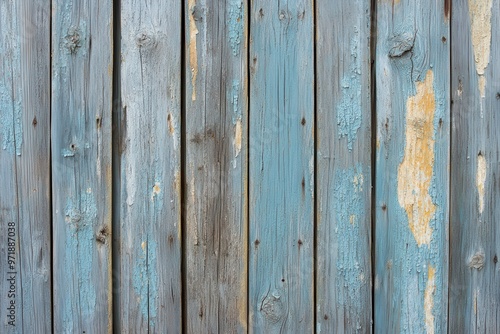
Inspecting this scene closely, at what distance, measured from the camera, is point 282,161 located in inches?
67.7

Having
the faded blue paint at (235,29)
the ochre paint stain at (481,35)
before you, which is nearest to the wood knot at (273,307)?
the faded blue paint at (235,29)

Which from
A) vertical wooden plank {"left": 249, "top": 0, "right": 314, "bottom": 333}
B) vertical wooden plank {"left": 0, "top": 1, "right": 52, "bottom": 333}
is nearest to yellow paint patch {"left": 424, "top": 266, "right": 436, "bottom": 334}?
vertical wooden plank {"left": 249, "top": 0, "right": 314, "bottom": 333}

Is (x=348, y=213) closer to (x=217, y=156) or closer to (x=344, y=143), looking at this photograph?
(x=344, y=143)

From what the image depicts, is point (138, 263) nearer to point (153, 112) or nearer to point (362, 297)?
point (153, 112)

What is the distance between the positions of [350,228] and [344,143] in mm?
288

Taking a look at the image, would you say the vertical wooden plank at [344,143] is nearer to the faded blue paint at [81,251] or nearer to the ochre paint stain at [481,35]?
the ochre paint stain at [481,35]

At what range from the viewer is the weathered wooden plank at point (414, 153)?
1701 millimetres

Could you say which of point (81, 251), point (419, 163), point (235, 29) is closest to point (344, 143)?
point (419, 163)

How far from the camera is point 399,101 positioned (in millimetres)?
1708

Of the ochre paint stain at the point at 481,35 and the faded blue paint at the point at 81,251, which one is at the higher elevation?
the ochre paint stain at the point at 481,35

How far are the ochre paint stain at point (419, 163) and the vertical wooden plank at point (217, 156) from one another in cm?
54

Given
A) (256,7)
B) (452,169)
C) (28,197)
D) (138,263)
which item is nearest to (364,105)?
(452,169)

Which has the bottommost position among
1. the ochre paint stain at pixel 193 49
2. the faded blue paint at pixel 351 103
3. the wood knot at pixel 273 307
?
the wood knot at pixel 273 307

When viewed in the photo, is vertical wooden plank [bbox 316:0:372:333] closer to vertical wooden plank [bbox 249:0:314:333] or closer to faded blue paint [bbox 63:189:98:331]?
vertical wooden plank [bbox 249:0:314:333]
